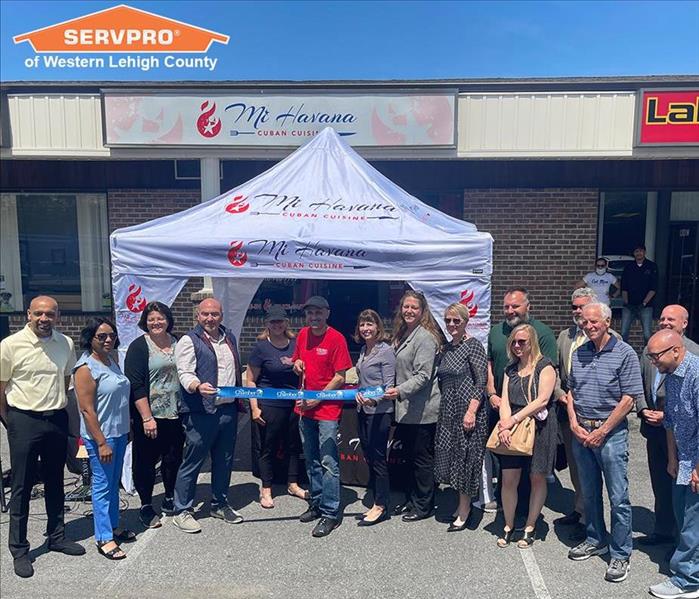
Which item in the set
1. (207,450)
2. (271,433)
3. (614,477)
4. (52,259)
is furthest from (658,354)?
(52,259)

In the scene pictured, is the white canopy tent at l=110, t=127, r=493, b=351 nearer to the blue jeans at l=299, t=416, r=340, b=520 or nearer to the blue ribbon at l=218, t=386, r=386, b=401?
the blue ribbon at l=218, t=386, r=386, b=401

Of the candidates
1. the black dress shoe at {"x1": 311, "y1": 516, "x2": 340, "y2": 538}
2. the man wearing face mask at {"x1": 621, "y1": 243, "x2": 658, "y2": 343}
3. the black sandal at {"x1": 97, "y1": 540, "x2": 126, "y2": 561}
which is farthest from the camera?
the man wearing face mask at {"x1": 621, "y1": 243, "x2": 658, "y2": 343}

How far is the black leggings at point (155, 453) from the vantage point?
459 centimetres

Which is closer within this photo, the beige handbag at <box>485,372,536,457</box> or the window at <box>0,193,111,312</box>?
the beige handbag at <box>485,372,536,457</box>

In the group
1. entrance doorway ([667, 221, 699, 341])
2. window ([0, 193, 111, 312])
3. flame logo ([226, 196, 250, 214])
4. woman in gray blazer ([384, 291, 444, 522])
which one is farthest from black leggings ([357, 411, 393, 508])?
entrance doorway ([667, 221, 699, 341])

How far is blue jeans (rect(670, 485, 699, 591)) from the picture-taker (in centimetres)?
359

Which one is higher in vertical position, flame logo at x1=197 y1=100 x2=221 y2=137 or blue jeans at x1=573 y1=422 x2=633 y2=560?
flame logo at x1=197 y1=100 x2=221 y2=137

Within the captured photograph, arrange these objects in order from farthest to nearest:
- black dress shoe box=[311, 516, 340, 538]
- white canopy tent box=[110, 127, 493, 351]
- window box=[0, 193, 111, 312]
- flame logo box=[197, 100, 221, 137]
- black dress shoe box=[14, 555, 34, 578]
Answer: window box=[0, 193, 111, 312] → flame logo box=[197, 100, 221, 137] → white canopy tent box=[110, 127, 493, 351] → black dress shoe box=[311, 516, 340, 538] → black dress shoe box=[14, 555, 34, 578]

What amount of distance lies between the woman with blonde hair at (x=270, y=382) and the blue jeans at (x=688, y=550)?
2936mm

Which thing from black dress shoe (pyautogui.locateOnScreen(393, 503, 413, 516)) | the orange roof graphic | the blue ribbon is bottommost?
black dress shoe (pyautogui.locateOnScreen(393, 503, 413, 516))

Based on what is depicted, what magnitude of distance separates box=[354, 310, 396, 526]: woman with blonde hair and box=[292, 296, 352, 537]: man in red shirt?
21cm

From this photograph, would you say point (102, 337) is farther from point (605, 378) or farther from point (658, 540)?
point (658, 540)

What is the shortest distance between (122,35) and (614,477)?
35.7ft

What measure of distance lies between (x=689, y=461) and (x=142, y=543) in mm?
3840
